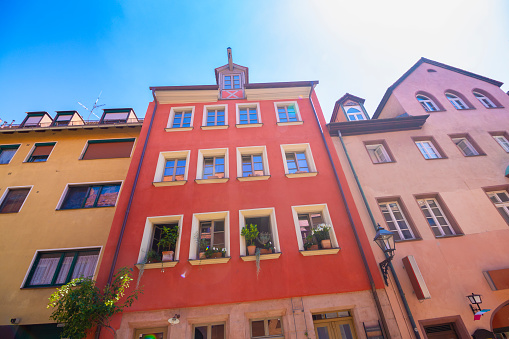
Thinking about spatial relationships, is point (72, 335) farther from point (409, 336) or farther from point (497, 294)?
point (497, 294)

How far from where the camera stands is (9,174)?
41.3 ft

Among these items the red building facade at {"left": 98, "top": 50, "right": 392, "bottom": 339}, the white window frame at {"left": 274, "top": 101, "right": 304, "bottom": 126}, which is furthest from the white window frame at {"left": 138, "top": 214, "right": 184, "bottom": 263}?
the white window frame at {"left": 274, "top": 101, "right": 304, "bottom": 126}

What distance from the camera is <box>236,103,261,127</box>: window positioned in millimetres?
12703

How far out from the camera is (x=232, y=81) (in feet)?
52.3

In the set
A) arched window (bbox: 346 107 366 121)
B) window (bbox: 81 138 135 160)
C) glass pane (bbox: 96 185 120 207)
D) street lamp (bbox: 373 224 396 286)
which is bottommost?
street lamp (bbox: 373 224 396 286)

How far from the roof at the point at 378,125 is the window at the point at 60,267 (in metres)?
12.7

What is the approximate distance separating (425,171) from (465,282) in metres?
4.72

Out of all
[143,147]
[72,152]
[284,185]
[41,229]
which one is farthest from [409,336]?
[72,152]

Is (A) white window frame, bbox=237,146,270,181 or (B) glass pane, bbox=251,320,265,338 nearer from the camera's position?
(B) glass pane, bbox=251,320,265,338

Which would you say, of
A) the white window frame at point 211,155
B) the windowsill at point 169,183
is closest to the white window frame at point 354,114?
the white window frame at point 211,155

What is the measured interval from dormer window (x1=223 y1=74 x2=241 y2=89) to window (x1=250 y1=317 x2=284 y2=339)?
13125 millimetres

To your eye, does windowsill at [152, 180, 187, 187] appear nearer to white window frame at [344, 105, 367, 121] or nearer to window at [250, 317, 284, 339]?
window at [250, 317, 284, 339]

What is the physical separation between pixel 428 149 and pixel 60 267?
1779cm

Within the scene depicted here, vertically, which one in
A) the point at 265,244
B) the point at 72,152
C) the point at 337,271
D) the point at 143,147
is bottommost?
the point at 337,271
